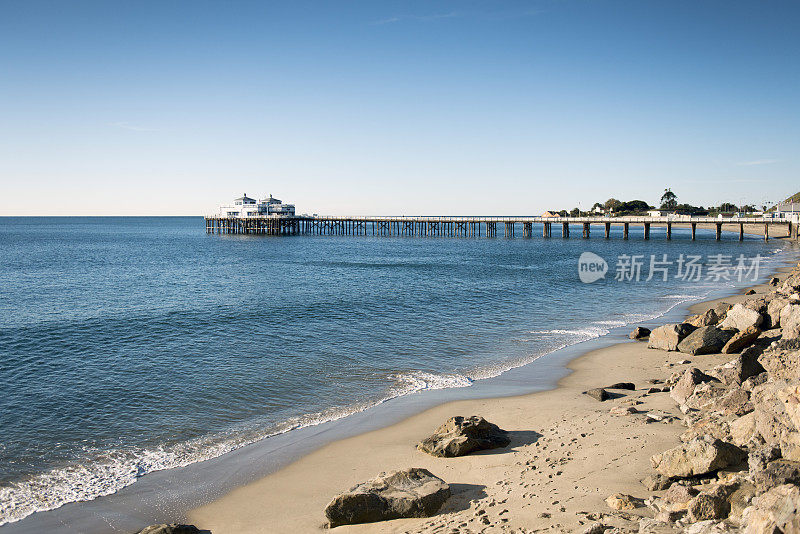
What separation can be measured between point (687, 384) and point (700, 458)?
5.08 meters

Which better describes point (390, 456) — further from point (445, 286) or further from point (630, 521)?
point (445, 286)

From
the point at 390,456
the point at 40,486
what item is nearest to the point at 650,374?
the point at 390,456

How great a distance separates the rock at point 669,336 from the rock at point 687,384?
257 inches

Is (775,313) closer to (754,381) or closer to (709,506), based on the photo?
(754,381)

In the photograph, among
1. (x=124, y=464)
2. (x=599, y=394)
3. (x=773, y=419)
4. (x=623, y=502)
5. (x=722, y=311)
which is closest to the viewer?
(x=623, y=502)

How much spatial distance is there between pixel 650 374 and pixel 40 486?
564 inches

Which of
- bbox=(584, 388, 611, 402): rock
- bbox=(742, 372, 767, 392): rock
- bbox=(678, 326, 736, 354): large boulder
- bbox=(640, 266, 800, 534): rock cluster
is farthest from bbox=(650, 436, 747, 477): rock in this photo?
bbox=(678, 326, 736, 354): large boulder

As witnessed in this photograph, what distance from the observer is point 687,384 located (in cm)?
1224

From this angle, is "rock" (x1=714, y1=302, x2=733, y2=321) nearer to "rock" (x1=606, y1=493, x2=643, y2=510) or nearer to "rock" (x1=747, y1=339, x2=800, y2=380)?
"rock" (x1=747, y1=339, x2=800, y2=380)

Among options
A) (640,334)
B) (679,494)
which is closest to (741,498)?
(679,494)

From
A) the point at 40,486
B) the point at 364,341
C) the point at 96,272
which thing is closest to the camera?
the point at 40,486

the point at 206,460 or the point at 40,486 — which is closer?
Answer: the point at 40,486

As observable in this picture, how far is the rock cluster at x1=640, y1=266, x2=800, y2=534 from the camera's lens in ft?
18.5

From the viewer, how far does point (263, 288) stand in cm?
3750
